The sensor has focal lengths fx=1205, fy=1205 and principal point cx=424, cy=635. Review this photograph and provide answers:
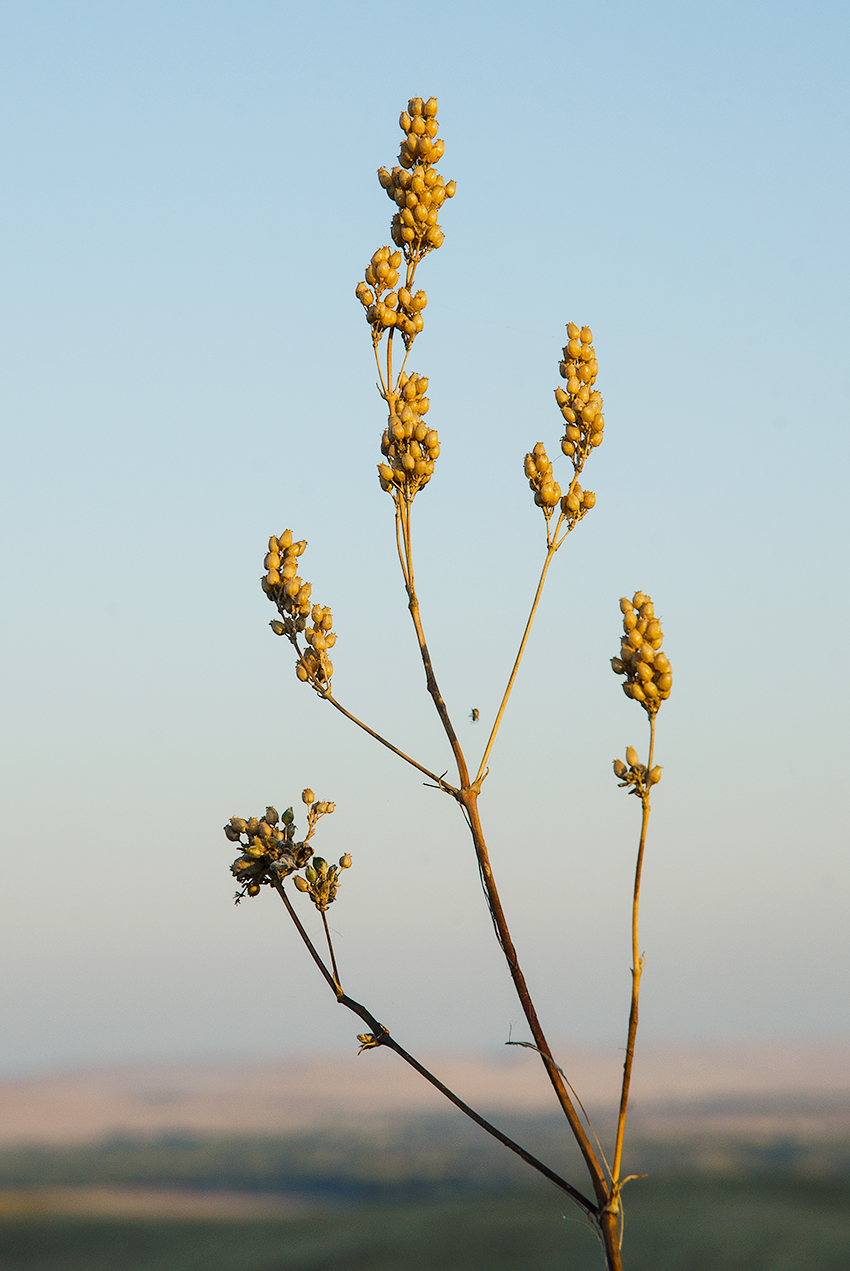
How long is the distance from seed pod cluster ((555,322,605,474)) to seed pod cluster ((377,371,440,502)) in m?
0.65

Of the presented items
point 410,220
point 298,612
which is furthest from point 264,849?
point 410,220

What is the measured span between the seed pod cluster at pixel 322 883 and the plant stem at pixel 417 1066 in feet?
0.38

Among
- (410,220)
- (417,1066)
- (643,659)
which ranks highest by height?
(410,220)

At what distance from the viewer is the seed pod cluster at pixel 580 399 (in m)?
5.64

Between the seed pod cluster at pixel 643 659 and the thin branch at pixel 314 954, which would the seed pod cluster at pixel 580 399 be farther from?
the thin branch at pixel 314 954

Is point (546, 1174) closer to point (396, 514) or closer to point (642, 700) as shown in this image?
point (642, 700)

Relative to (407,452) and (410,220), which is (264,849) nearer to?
(407,452)

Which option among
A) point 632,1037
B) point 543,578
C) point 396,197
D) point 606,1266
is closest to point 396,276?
point 396,197

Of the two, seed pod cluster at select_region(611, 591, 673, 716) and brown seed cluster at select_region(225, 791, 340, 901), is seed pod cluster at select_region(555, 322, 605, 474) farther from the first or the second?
brown seed cluster at select_region(225, 791, 340, 901)

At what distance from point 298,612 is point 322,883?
1.22m

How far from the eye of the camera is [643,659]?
4926mm

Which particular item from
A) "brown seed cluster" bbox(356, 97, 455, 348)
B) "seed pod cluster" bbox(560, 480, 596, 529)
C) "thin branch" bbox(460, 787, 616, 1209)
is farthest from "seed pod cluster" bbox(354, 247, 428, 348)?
"thin branch" bbox(460, 787, 616, 1209)

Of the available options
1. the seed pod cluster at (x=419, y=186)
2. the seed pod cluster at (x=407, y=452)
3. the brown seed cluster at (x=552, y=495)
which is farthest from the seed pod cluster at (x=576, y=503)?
the seed pod cluster at (x=419, y=186)

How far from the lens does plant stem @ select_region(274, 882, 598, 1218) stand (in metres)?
4.73
